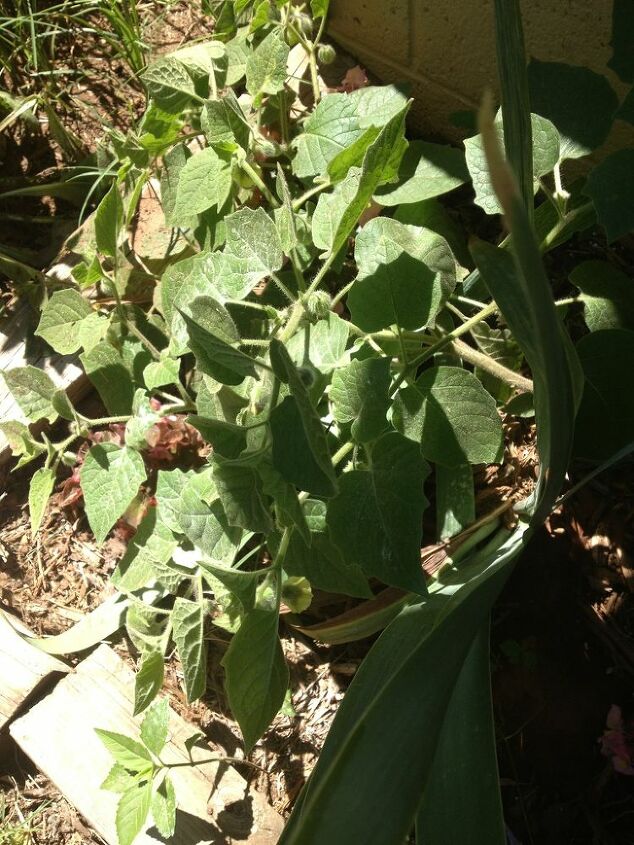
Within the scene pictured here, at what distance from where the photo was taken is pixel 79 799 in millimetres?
1293

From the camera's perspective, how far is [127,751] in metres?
1.17

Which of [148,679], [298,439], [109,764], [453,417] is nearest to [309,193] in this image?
[453,417]

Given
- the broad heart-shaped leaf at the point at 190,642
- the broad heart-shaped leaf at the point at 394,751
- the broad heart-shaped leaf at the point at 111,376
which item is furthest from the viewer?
the broad heart-shaped leaf at the point at 111,376

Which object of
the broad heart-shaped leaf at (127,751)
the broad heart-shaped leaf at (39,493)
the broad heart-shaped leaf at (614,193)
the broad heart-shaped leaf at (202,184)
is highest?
the broad heart-shaped leaf at (202,184)

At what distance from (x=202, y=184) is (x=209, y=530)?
0.53m

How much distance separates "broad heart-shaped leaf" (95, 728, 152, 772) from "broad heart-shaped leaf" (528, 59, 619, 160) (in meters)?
1.06

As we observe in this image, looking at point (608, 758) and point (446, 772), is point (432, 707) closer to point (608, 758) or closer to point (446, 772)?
point (446, 772)

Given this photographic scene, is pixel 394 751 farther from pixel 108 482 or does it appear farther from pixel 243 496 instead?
pixel 108 482

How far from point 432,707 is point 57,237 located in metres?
1.35

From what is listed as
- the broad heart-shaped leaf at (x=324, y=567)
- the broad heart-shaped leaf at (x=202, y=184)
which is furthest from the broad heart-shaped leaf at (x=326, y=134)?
the broad heart-shaped leaf at (x=324, y=567)

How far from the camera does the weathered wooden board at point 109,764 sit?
1.25m

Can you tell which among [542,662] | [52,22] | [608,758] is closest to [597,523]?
[542,662]

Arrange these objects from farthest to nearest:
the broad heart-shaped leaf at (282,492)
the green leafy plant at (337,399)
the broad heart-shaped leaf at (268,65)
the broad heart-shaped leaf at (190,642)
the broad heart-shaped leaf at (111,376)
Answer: the broad heart-shaped leaf at (111,376), the broad heart-shaped leaf at (268,65), the broad heart-shaped leaf at (190,642), the broad heart-shaped leaf at (282,492), the green leafy plant at (337,399)

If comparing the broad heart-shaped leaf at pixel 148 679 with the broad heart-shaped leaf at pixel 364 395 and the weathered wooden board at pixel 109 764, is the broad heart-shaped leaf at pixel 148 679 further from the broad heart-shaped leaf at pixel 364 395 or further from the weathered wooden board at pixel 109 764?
the broad heart-shaped leaf at pixel 364 395
